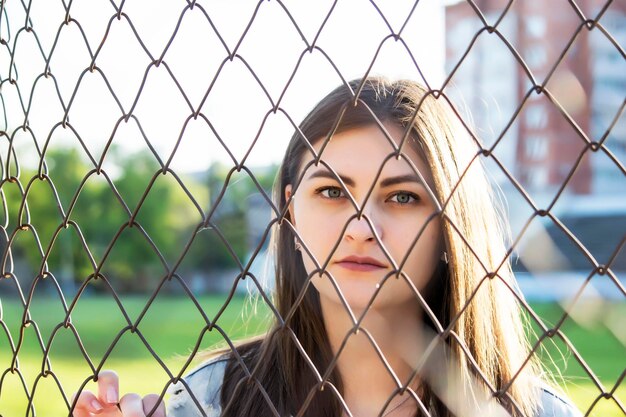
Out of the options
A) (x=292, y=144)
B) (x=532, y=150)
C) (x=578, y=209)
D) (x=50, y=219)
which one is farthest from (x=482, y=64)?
(x=50, y=219)

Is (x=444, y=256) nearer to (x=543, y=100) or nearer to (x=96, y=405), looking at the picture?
(x=96, y=405)

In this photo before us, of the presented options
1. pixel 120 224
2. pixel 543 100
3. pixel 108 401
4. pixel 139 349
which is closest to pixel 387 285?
pixel 108 401

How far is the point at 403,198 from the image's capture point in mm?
1217

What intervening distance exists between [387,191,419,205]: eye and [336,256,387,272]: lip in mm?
93

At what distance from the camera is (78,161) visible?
107ft

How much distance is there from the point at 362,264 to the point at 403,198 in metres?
0.11

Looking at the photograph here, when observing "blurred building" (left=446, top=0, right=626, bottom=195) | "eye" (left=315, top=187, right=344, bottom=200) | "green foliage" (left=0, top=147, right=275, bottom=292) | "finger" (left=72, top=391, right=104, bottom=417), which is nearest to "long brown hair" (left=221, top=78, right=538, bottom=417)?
"eye" (left=315, top=187, right=344, bottom=200)

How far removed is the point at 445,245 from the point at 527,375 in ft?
0.92

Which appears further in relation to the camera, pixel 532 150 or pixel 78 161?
pixel 78 161

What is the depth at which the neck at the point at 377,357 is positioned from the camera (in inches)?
57.0

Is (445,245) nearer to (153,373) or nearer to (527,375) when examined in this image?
(527,375)

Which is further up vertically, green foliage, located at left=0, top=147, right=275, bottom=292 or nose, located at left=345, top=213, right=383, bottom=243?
nose, located at left=345, top=213, right=383, bottom=243

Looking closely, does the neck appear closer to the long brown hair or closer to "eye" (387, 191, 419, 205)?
the long brown hair

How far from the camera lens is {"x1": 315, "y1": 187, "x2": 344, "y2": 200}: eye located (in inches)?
50.1
